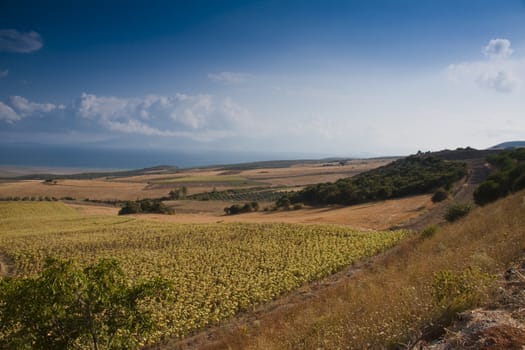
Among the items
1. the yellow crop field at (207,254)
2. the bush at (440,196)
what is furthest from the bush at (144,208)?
the bush at (440,196)

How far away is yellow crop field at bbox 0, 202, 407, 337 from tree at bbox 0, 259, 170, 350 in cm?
295

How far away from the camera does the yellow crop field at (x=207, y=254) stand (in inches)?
619

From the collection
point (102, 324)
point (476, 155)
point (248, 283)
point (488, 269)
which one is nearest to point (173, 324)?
point (248, 283)

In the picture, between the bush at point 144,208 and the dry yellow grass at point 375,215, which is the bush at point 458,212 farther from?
the bush at point 144,208

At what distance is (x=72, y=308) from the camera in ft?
22.9

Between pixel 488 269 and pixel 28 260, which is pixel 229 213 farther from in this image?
pixel 488 269

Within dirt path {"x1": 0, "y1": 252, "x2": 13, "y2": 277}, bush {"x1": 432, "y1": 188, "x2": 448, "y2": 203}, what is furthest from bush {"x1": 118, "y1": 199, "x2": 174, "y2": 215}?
bush {"x1": 432, "y1": 188, "x2": 448, "y2": 203}

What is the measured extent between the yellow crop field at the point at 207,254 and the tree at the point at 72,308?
Answer: 9.67 feet

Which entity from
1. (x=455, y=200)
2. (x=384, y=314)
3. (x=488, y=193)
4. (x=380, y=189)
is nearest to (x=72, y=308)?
(x=384, y=314)

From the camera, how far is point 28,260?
83.9 feet

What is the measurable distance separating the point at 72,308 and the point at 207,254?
18.4 m

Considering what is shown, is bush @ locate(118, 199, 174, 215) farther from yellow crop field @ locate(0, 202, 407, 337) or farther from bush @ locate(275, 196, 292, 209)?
bush @ locate(275, 196, 292, 209)

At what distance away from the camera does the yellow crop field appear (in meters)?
15.7

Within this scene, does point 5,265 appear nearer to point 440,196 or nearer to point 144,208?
point 144,208
